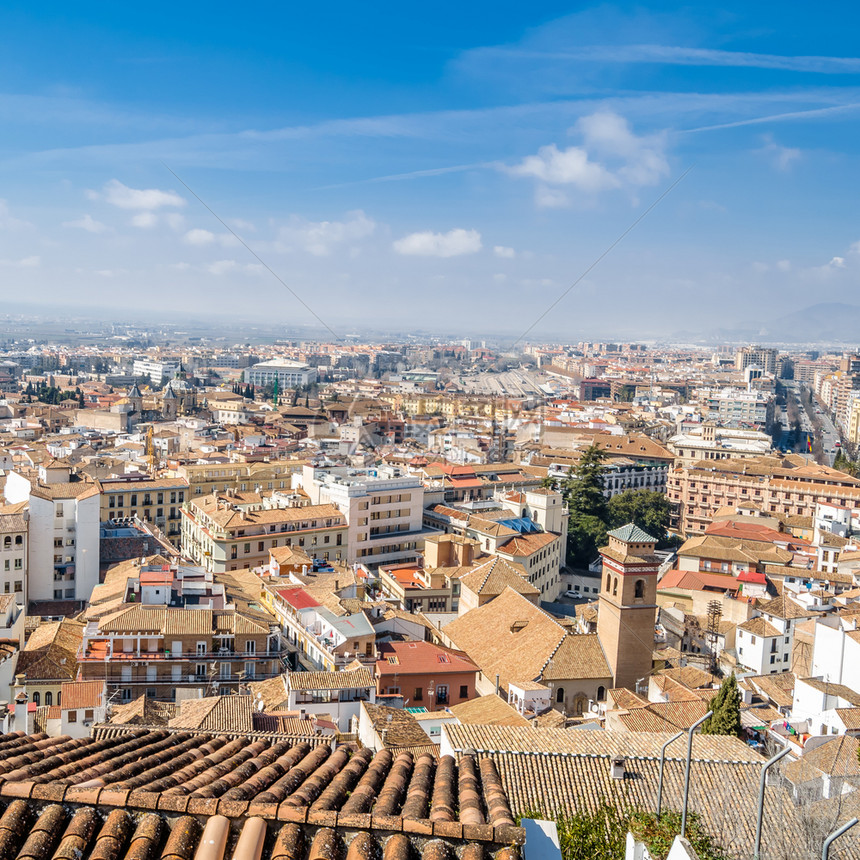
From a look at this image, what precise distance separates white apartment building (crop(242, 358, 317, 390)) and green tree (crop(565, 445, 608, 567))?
40.7 meters

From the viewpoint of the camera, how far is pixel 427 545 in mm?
14055

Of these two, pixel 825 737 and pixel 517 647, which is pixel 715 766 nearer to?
pixel 825 737

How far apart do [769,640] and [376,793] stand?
10071 millimetres

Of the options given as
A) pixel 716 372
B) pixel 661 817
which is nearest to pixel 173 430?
pixel 661 817

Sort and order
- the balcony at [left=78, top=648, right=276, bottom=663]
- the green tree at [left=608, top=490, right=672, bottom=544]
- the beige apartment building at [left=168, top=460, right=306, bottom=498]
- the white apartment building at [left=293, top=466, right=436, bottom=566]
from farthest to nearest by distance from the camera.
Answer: the green tree at [left=608, top=490, right=672, bottom=544] < the beige apartment building at [left=168, top=460, right=306, bottom=498] < the white apartment building at [left=293, top=466, right=436, bottom=566] < the balcony at [left=78, top=648, right=276, bottom=663]

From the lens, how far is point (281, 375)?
6306cm

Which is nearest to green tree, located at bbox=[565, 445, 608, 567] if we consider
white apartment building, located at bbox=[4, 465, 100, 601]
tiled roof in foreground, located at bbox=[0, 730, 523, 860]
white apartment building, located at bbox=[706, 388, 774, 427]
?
white apartment building, located at bbox=[4, 465, 100, 601]

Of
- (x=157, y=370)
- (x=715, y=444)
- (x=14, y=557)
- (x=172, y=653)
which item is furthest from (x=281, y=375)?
(x=172, y=653)

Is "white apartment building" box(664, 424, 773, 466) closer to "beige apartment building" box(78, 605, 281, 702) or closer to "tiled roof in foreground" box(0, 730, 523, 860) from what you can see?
"beige apartment building" box(78, 605, 281, 702)

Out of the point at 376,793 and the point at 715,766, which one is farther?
the point at 715,766

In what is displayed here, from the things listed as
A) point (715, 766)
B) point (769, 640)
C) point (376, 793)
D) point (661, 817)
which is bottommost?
point (769, 640)

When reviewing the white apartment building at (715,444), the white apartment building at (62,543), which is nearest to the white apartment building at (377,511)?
the white apartment building at (62,543)

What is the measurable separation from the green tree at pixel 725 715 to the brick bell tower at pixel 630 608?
1923 millimetres

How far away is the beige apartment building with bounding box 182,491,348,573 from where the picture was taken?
14320mm
